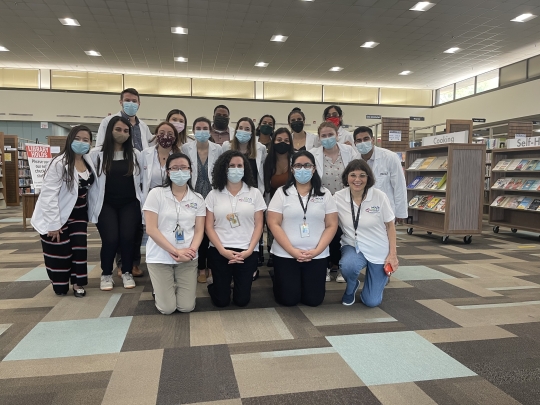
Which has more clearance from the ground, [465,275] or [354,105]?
[354,105]

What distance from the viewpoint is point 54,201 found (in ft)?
9.89

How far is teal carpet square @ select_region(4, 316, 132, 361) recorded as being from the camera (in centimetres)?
220

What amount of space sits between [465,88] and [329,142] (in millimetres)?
13763

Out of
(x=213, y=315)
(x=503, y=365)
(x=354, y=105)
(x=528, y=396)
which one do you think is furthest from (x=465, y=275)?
(x=354, y=105)

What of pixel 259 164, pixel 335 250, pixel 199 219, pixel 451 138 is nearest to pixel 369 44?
pixel 451 138

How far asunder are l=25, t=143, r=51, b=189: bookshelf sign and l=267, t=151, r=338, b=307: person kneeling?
5.21 m

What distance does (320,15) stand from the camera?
8.90 meters

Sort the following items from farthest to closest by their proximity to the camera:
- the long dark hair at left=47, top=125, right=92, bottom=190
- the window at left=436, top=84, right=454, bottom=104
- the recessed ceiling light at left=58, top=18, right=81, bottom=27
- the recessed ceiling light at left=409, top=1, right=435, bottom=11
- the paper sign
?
the window at left=436, top=84, right=454, bottom=104 < the recessed ceiling light at left=58, top=18, right=81, bottom=27 < the paper sign < the recessed ceiling light at left=409, top=1, right=435, bottom=11 < the long dark hair at left=47, top=125, right=92, bottom=190

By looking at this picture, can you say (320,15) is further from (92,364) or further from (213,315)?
(92,364)

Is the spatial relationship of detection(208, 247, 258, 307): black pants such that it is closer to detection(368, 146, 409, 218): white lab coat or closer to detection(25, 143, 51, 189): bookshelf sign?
detection(368, 146, 409, 218): white lab coat

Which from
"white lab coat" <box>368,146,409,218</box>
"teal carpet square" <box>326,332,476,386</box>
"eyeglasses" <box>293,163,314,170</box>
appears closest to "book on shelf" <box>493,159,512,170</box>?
"white lab coat" <box>368,146,409,218</box>

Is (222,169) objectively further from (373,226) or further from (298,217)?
(373,226)

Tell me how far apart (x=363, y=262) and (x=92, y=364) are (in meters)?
2.01

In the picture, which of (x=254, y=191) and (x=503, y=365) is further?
(x=254, y=191)
